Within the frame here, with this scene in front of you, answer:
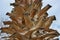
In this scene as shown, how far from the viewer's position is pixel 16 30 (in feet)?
10.4

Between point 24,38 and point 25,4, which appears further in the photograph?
point 25,4

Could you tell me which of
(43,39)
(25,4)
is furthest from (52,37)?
(25,4)

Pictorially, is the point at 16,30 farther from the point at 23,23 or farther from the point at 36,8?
the point at 36,8

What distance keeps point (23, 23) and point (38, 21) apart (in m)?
0.19

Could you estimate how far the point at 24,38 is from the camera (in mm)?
3107

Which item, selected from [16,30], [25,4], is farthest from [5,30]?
[25,4]

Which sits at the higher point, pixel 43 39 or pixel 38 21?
pixel 38 21

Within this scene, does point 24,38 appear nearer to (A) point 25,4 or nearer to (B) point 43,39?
(B) point 43,39

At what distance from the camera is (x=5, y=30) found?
3.25 m

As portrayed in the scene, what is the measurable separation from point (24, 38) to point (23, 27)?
0.48 ft

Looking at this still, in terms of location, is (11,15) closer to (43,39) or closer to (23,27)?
(23,27)

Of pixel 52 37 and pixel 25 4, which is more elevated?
pixel 25 4

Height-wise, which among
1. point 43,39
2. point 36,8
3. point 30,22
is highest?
point 36,8

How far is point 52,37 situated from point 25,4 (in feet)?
1.79
